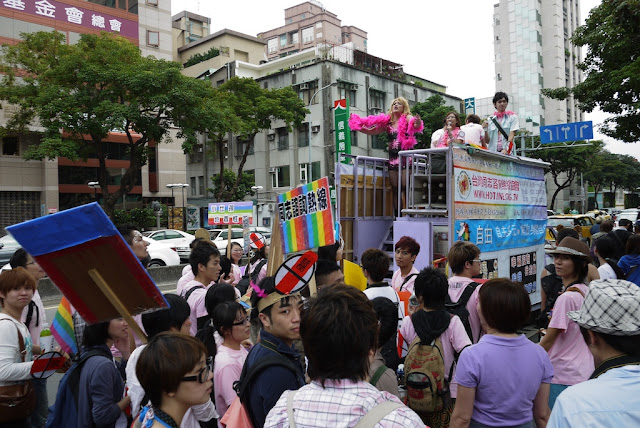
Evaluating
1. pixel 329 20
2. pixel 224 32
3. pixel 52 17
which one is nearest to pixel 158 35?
pixel 52 17

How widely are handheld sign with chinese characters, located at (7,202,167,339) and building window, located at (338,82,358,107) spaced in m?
32.8

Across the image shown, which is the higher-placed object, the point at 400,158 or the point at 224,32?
the point at 224,32

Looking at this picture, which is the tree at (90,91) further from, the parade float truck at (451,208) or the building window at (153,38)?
the parade float truck at (451,208)

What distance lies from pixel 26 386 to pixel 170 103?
1997 centimetres

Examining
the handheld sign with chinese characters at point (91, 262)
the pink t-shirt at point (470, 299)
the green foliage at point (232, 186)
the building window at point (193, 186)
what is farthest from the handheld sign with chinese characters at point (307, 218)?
the building window at point (193, 186)

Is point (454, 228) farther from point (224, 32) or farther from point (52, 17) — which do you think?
point (224, 32)

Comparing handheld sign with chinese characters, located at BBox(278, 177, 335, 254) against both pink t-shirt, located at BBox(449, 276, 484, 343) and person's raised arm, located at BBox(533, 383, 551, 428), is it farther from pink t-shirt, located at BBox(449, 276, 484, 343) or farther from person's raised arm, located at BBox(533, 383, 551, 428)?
person's raised arm, located at BBox(533, 383, 551, 428)

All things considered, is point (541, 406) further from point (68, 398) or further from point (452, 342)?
point (68, 398)

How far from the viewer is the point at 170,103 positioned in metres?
21.7

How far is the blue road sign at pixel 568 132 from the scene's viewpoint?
68.4 feet

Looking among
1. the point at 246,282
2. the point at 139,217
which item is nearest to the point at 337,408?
the point at 246,282

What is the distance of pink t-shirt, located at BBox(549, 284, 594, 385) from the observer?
10.5 feet

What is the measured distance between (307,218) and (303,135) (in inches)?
1272

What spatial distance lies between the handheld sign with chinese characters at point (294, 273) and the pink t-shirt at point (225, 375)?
0.58m
